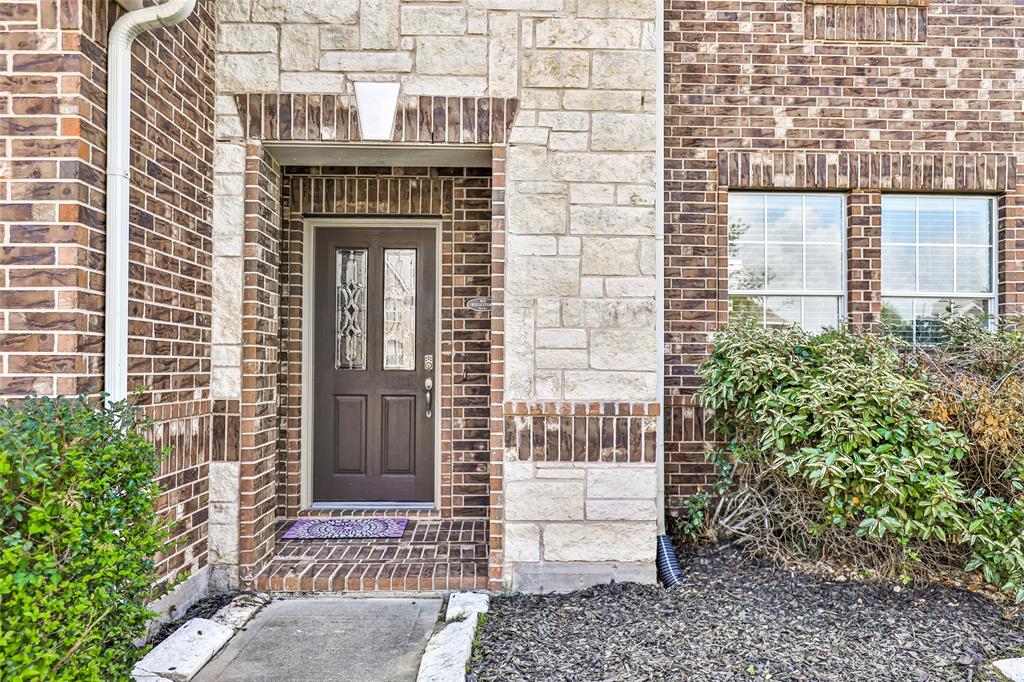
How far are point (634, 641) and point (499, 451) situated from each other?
1173 mm

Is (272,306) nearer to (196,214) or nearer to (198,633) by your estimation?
(196,214)

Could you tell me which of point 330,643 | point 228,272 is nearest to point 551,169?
point 228,272

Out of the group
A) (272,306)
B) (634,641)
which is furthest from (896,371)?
(272,306)

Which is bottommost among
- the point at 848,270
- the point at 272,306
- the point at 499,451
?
the point at 499,451

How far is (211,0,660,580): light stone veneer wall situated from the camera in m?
3.46

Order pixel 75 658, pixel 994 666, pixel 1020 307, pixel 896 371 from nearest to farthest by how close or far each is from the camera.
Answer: pixel 75 658 < pixel 994 666 < pixel 896 371 < pixel 1020 307

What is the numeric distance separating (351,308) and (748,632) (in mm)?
3365

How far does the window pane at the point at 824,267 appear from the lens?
4.60 meters

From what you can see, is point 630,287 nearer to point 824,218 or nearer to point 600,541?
point 600,541

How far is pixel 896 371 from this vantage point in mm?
3572

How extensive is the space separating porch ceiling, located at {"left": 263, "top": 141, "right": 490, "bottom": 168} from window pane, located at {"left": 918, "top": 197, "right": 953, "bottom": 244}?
10.9 ft

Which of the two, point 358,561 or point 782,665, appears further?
point 358,561

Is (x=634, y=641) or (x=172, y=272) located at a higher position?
(x=172, y=272)

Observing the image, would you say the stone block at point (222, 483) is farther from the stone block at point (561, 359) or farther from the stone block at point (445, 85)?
the stone block at point (445, 85)
